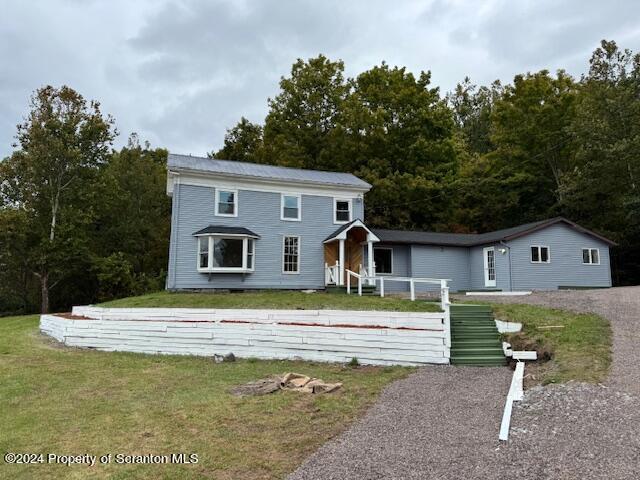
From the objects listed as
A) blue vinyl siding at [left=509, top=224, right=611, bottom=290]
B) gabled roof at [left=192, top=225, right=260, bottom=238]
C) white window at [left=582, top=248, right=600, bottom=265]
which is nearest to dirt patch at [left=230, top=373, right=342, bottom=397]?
gabled roof at [left=192, top=225, right=260, bottom=238]

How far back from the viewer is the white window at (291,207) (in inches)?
790

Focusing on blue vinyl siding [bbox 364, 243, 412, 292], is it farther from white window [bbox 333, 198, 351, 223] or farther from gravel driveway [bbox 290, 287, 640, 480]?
gravel driveway [bbox 290, 287, 640, 480]

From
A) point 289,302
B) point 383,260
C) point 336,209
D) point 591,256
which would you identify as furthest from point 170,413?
point 591,256

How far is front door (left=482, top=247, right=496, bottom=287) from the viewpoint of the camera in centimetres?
2153

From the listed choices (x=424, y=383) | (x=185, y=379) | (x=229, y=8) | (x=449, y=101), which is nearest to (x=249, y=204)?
(x=229, y=8)

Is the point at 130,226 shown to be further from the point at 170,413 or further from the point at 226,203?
the point at 170,413

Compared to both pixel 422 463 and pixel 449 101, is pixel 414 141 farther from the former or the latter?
pixel 422 463

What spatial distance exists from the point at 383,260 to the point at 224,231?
26.8 ft

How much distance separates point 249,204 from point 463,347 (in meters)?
12.0

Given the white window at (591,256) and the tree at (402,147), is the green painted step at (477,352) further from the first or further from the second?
the tree at (402,147)

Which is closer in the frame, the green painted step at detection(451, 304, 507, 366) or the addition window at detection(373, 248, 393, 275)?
the green painted step at detection(451, 304, 507, 366)

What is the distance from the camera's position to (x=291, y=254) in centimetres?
1994

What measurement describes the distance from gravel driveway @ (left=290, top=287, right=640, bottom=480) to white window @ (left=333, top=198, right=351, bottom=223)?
13.7 meters

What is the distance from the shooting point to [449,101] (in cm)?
4944
